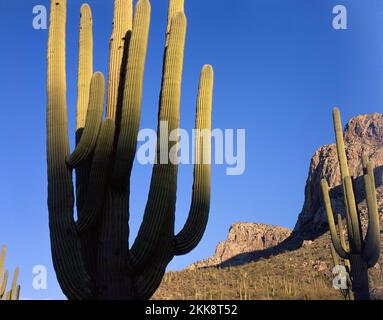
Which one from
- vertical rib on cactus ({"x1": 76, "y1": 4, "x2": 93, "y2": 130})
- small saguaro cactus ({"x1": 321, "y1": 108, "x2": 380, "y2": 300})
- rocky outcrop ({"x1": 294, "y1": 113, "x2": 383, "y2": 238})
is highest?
rocky outcrop ({"x1": 294, "y1": 113, "x2": 383, "y2": 238})

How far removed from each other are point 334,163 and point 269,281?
39.7 meters

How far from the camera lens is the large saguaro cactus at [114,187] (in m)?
6.31

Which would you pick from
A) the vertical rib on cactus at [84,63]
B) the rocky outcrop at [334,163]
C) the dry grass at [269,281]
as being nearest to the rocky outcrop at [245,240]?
the rocky outcrop at [334,163]

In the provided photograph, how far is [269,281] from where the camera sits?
24812mm

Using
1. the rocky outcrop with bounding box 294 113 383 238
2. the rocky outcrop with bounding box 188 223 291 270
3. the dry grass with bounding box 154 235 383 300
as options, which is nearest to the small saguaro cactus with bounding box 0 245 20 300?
the dry grass with bounding box 154 235 383 300

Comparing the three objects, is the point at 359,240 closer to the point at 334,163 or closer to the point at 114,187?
the point at 114,187

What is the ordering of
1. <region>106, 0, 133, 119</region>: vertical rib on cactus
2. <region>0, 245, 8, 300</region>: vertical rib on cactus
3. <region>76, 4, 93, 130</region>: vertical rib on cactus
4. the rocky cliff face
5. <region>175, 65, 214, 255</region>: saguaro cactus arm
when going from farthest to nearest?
the rocky cliff face < <region>0, 245, 8, 300</region>: vertical rib on cactus < <region>76, 4, 93, 130</region>: vertical rib on cactus < <region>106, 0, 133, 119</region>: vertical rib on cactus < <region>175, 65, 214, 255</region>: saguaro cactus arm

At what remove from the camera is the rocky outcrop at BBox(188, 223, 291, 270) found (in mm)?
83875

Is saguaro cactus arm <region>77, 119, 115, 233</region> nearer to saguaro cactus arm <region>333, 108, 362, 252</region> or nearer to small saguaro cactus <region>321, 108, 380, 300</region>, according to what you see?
small saguaro cactus <region>321, 108, 380, 300</region>

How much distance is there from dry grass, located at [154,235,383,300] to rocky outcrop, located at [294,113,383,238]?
11627mm

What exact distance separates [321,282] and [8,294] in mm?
13219

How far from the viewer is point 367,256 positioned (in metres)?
12.3

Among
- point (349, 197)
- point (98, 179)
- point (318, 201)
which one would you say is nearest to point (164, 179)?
point (98, 179)
